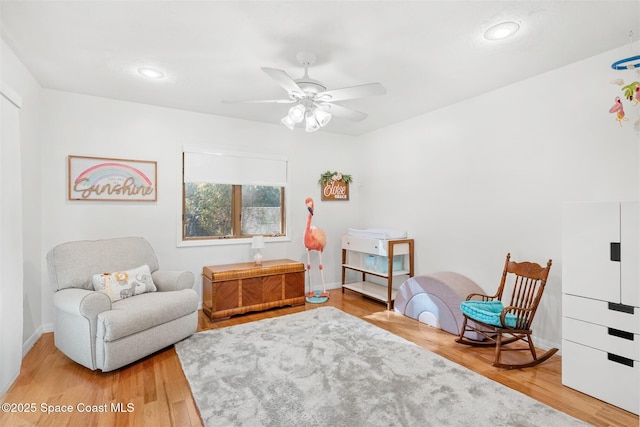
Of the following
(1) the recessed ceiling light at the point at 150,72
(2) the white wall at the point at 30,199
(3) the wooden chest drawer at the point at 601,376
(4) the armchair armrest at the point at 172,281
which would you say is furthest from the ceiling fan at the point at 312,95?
(3) the wooden chest drawer at the point at 601,376

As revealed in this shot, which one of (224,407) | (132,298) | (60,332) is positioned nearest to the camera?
(224,407)

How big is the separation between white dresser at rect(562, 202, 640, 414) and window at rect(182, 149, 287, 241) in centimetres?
342

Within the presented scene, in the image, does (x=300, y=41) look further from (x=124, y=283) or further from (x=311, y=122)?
(x=124, y=283)

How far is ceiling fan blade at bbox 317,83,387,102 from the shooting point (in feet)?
7.54

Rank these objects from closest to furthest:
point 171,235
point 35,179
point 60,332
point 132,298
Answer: point 60,332 → point 132,298 → point 35,179 → point 171,235

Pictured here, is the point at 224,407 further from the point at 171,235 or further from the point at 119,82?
the point at 119,82

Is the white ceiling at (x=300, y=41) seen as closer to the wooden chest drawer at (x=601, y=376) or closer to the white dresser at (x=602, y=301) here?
the white dresser at (x=602, y=301)

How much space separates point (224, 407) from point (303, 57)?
258 cm

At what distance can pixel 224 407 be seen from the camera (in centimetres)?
203

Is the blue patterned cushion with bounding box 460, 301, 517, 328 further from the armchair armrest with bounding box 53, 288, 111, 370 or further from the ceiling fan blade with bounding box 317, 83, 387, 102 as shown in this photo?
the armchair armrest with bounding box 53, 288, 111, 370

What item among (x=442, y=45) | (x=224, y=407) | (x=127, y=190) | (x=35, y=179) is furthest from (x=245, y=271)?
(x=442, y=45)

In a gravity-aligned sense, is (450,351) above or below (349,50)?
below

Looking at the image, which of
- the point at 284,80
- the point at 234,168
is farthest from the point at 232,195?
the point at 284,80

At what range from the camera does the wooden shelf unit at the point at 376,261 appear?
4098 millimetres
